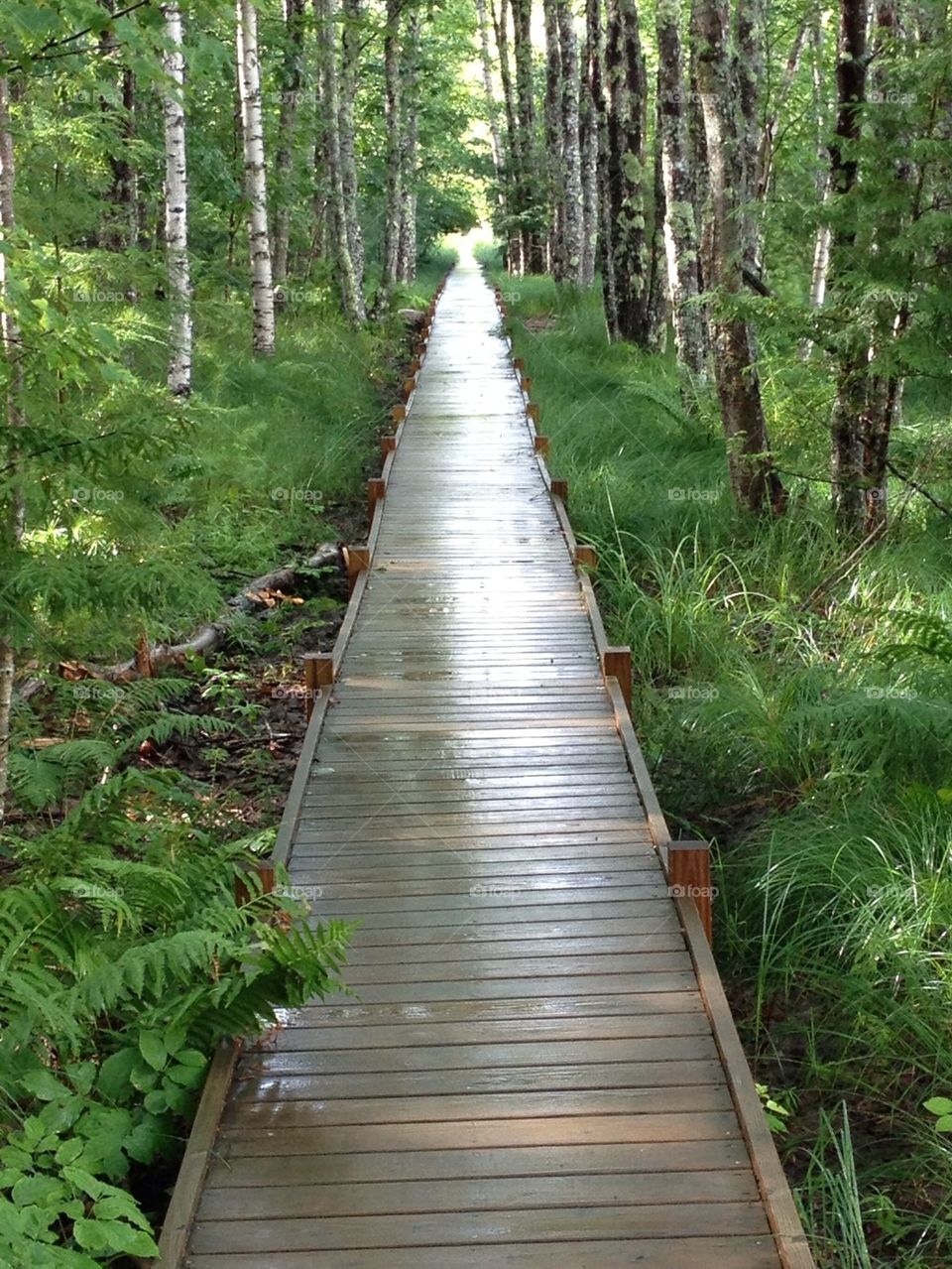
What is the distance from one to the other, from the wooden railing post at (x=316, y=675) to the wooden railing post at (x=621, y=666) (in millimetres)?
1713

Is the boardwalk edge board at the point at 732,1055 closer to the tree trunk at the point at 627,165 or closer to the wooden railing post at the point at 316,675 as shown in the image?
the wooden railing post at the point at 316,675

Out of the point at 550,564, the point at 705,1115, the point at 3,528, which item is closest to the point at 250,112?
the point at 550,564

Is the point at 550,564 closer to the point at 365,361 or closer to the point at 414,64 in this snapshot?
the point at 365,361

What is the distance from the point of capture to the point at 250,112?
15539mm

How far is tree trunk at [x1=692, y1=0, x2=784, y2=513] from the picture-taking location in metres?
9.31

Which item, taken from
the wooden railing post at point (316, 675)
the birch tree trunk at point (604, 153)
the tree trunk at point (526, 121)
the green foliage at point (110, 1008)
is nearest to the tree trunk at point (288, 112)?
the birch tree trunk at point (604, 153)

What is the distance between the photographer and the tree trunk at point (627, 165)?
17.2 metres

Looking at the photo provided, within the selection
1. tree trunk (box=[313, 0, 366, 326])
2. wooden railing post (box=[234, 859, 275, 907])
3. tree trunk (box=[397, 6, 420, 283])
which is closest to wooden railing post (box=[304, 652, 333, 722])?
wooden railing post (box=[234, 859, 275, 907])

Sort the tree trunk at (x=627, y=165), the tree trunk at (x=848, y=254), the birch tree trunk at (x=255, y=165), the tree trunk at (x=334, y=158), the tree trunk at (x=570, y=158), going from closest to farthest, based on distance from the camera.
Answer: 1. the tree trunk at (x=848, y=254)
2. the birch tree trunk at (x=255, y=165)
3. the tree trunk at (x=627, y=165)
4. the tree trunk at (x=334, y=158)
5. the tree trunk at (x=570, y=158)

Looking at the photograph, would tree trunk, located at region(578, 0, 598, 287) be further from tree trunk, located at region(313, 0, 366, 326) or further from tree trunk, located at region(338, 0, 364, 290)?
tree trunk, located at region(313, 0, 366, 326)

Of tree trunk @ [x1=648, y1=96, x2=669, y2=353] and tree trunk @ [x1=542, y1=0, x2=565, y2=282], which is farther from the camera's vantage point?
tree trunk @ [x1=542, y1=0, x2=565, y2=282]

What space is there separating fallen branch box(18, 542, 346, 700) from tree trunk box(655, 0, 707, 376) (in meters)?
5.24

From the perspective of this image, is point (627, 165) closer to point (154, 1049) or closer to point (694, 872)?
point (694, 872)

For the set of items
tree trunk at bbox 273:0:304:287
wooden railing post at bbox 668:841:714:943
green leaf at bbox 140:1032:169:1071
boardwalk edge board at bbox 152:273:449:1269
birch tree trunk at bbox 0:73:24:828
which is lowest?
boardwalk edge board at bbox 152:273:449:1269
